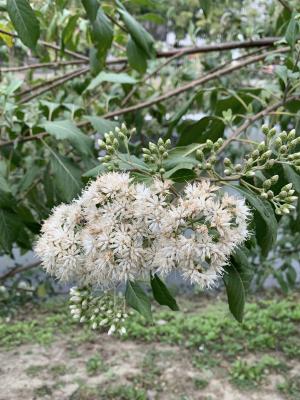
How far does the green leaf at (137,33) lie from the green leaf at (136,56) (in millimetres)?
28

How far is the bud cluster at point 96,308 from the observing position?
1142 mm

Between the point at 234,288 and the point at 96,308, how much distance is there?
29 cm

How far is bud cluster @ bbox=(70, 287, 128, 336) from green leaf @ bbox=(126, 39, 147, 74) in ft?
4.42

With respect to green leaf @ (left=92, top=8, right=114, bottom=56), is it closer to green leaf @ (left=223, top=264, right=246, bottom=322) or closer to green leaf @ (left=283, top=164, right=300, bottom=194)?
green leaf @ (left=283, top=164, right=300, bottom=194)

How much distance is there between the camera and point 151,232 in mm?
966

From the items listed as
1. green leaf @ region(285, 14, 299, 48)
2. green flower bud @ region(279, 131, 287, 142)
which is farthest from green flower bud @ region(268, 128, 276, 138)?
green leaf @ region(285, 14, 299, 48)

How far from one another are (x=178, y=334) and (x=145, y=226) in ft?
9.72

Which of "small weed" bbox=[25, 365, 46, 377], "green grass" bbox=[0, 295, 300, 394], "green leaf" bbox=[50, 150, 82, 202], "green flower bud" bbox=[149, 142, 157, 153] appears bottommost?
"green grass" bbox=[0, 295, 300, 394]

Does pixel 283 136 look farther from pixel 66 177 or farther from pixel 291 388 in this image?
pixel 291 388

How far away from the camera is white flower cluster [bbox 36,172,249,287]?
0.93 m

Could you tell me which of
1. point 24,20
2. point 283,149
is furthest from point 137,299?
point 24,20

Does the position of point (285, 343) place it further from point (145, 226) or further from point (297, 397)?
point (145, 226)

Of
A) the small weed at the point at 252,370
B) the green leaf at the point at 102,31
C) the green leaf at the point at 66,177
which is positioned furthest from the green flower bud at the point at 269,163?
the small weed at the point at 252,370

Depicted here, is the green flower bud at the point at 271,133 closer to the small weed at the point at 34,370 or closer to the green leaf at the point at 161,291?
the green leaf at the point at 161,291
